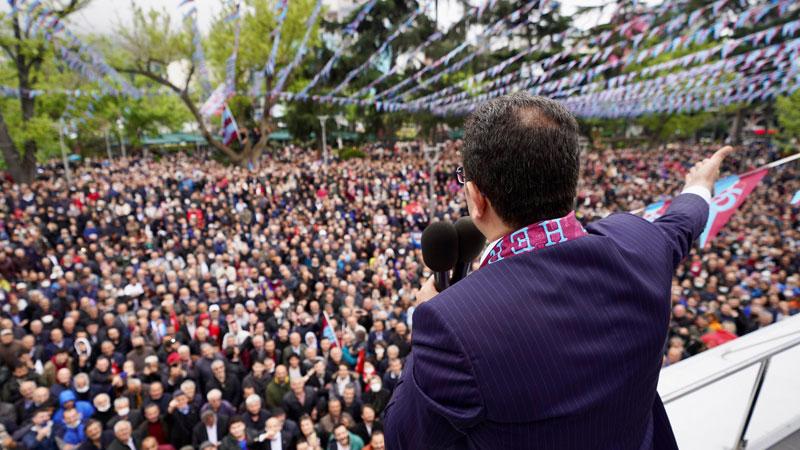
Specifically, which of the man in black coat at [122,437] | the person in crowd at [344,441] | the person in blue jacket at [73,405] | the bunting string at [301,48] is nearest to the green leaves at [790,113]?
the bunting string at [301,48]

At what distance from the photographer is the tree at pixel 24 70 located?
54.5 ft

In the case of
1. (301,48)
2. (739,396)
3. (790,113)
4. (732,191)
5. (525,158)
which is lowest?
(739,396)

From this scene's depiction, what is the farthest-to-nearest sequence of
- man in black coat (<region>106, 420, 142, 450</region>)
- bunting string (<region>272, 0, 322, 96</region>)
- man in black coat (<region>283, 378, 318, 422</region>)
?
bunting string (<region>272, 0, 322, 96</region>)
man in black coat (<region>283, 378, 318, 422</region>)
man in black coat (<region>106, 420, 142, 450</region>)

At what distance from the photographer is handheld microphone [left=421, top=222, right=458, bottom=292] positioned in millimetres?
1357

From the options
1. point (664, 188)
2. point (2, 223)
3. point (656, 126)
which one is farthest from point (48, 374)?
point (656, 126)

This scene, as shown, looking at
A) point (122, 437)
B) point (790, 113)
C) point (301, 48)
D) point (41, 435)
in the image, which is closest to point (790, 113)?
point (790, 113)

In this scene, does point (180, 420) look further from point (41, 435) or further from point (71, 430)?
point (41, 435)

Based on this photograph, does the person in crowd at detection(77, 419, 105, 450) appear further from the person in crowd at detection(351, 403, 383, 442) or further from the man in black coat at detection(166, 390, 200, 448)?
the person in crowd at detection(351, 403, 383, 442)

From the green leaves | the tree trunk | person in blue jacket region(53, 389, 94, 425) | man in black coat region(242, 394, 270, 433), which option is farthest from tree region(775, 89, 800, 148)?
the tree trunk

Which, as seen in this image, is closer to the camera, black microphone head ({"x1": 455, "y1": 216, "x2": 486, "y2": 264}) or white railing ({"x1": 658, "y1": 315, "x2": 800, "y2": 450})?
black microphone head ({"x1": 455, "y1": 216, "x2": 486, "y2": 264})

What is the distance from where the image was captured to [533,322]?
2.68ft

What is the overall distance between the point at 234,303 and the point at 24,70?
16.6 metres

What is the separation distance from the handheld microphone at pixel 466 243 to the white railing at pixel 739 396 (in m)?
1.17

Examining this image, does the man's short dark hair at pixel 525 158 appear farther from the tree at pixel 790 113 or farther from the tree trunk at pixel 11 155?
the tree at pixel 790 113
